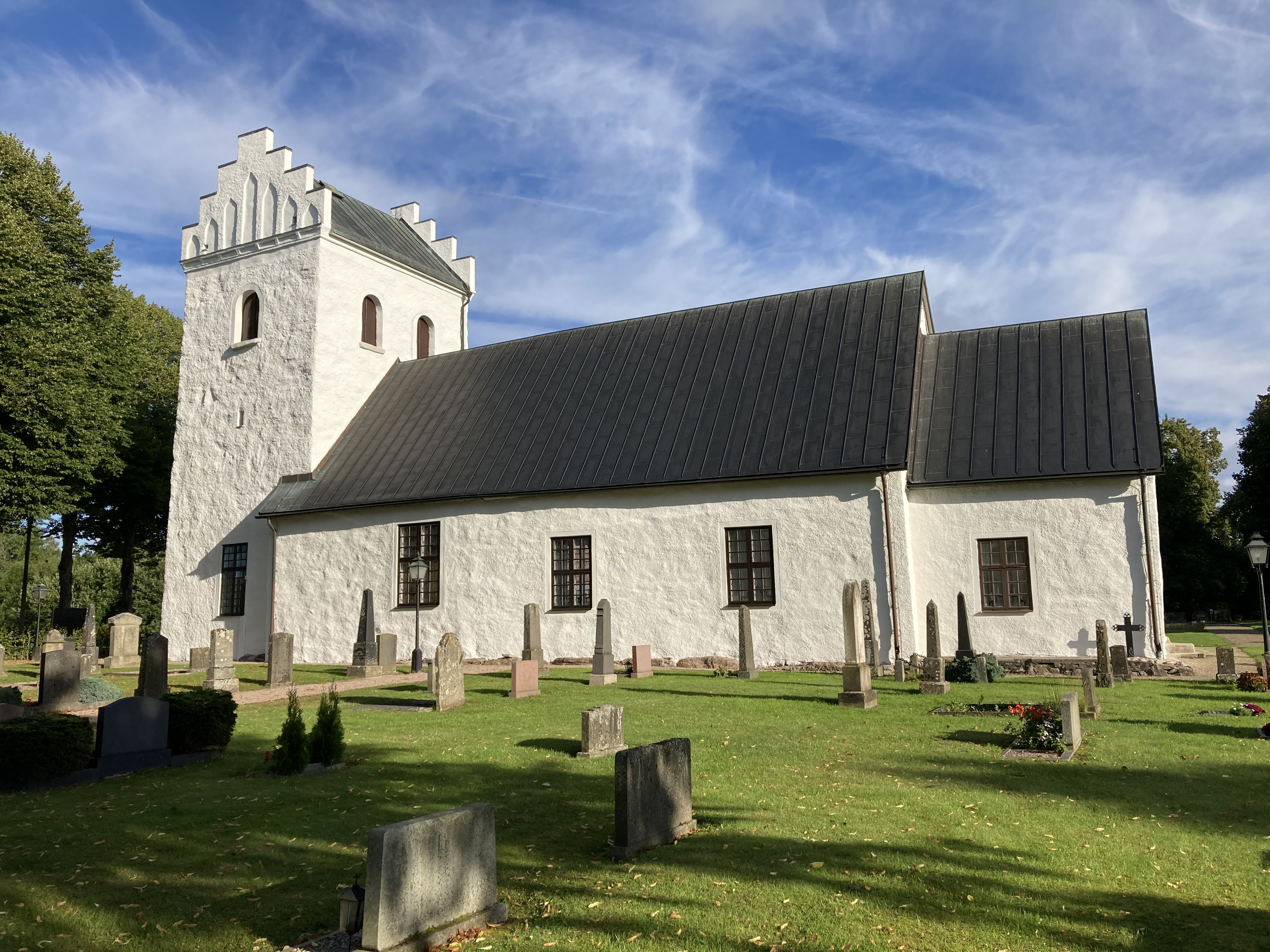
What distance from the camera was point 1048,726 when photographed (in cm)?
995

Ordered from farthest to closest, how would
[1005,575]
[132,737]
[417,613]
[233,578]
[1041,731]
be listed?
[233,578] → [417,613] → [1005,575] → [132,737] → [1041,731]

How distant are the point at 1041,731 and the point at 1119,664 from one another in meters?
7.78

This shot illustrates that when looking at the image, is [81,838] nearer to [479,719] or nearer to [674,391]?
[479,719]

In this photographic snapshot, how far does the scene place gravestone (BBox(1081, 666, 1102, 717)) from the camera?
1250cm

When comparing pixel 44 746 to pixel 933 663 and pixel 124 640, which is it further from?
pixel 124 640

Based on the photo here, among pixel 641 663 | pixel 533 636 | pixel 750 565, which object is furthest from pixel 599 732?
pixel 750 565

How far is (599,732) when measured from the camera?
9992mm

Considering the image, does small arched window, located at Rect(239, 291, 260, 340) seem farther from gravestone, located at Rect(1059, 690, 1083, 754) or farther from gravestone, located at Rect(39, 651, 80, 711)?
gravestone, located at Rect(1059, 690, 1083, 754)

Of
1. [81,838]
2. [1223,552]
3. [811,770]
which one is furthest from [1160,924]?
[1223,552]

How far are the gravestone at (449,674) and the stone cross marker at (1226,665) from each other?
13.4 m

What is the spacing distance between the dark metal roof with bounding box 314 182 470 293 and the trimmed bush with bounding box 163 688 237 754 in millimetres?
19210

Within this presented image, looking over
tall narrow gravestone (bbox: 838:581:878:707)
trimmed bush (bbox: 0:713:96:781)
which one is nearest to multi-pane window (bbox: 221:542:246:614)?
trimmed bush (bbox: 0:713:96:781)

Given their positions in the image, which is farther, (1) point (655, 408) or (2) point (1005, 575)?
(1) point (655, 408)

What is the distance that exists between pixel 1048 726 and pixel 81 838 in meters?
9.40
